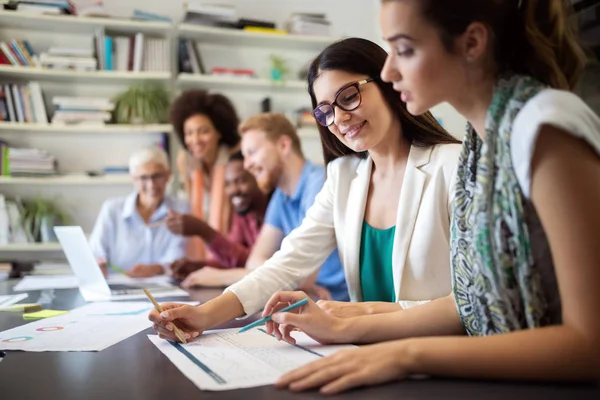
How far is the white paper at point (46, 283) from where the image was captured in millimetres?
1976

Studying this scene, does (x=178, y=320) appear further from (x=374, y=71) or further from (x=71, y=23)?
(x=71, y=23)

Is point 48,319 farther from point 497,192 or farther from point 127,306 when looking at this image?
point 497,192

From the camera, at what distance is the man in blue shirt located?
88.0 inches

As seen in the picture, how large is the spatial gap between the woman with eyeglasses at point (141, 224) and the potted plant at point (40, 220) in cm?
87

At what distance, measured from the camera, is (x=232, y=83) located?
4168 mm

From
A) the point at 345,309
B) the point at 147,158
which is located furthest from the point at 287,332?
the point at 147,158

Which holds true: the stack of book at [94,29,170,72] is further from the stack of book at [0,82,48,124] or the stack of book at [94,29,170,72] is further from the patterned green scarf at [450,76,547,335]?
the patterned green scarf at [450,76,547,335]

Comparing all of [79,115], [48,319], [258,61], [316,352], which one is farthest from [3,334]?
[258,61]

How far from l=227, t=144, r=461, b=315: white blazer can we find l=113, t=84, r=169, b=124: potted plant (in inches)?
111

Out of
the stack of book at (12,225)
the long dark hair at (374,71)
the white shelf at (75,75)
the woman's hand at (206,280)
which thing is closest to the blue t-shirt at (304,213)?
the woman's hand at (206,280)

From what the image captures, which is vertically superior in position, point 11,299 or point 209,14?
point 209,14

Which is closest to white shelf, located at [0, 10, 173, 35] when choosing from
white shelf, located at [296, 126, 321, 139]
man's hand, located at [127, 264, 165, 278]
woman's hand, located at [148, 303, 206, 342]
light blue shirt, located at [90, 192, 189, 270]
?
white shelf, located at [296, 126, 321, 139]

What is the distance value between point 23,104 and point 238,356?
3.63 metres

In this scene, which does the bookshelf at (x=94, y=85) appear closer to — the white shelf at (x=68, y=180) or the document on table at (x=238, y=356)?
the white shelf at (x=68, y=180)
